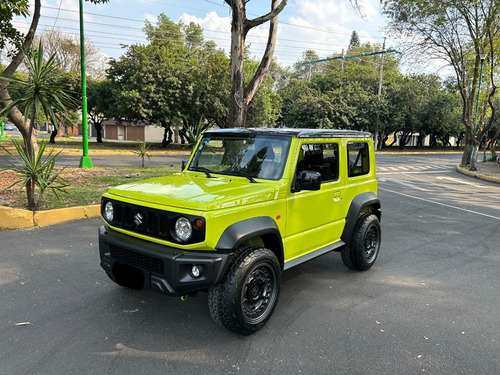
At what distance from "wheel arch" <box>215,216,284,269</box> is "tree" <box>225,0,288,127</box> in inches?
303

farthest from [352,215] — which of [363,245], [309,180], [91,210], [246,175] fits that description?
[91,210]

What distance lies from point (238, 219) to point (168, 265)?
27.2 inches

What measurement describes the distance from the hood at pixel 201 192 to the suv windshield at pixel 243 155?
178mm

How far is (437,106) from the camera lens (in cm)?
3919

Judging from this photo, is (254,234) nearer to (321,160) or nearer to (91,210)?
(321,160)

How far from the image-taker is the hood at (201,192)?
10.1ft

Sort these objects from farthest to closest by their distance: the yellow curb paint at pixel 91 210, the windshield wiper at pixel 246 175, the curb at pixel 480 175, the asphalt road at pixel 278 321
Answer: the curb at pixel 480 175 < the yellow curb paint at pixel 91 210 < the windshield wiper at pixel 246 175 < the asphalt road at pixel 278 321

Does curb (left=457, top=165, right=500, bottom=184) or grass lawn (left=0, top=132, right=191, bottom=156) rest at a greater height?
grass lawn (left=0, top=132, right=191, bottom=156)

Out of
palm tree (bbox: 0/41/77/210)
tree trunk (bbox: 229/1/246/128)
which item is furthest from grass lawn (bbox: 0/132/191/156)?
palm tree (bbox: 0/41/77/210)

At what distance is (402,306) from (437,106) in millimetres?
40794

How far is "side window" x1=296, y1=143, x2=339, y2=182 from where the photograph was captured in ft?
13.1

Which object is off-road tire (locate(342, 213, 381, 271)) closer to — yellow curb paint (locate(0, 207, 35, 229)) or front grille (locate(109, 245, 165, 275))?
front grille (locate(109, 245, 165, 275))

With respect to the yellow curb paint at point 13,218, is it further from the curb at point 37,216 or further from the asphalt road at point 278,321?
the asphalt road at point 278,321

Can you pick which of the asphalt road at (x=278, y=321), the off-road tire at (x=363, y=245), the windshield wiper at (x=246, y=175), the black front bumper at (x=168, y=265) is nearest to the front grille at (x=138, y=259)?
the black front bumper at (x=168, y=265)
